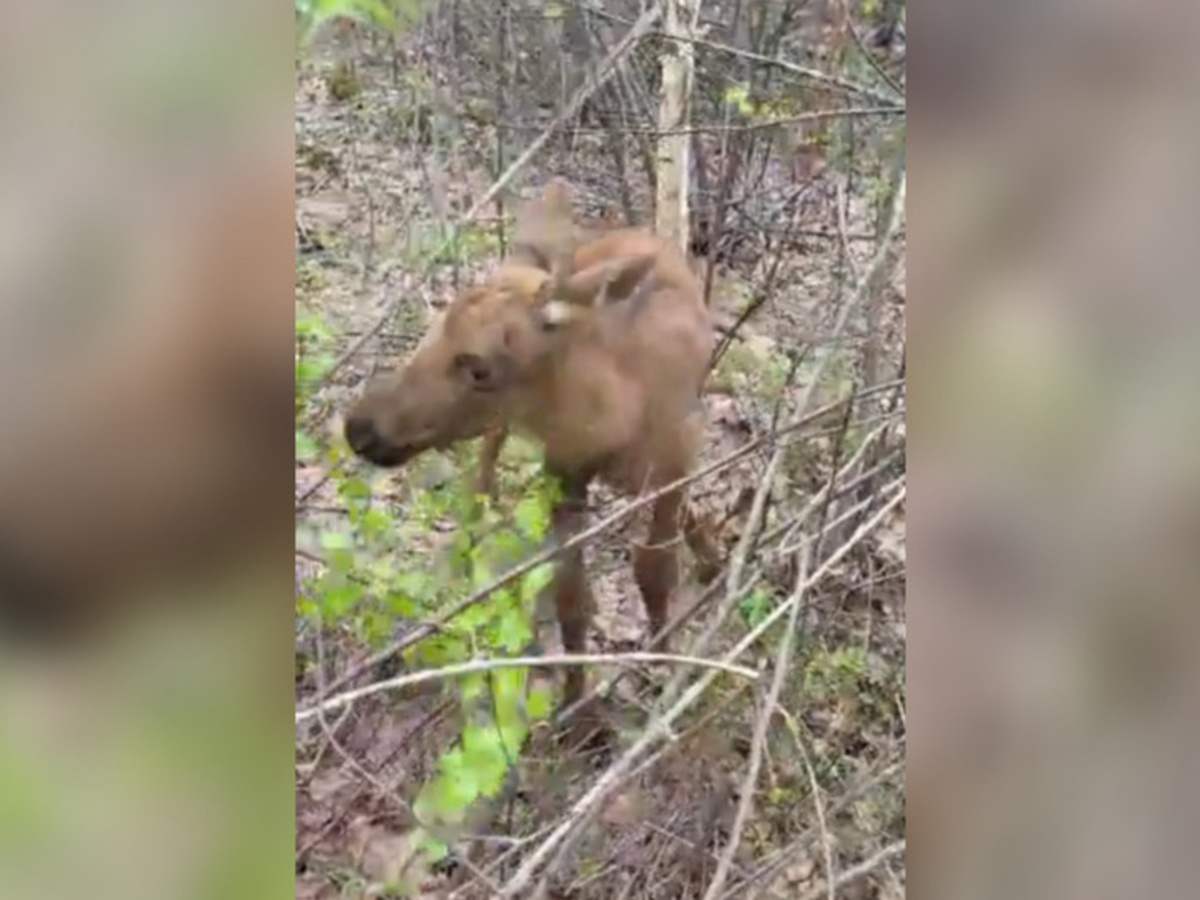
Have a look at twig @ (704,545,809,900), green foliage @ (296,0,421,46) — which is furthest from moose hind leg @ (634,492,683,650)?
green foliage @ (296,0,421,46)

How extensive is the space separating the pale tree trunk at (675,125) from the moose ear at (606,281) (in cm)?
4

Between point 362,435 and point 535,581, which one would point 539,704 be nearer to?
point 535,581

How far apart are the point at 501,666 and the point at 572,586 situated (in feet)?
0.32

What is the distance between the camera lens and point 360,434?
46.9 inches

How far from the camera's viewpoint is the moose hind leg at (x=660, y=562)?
4.19 feet

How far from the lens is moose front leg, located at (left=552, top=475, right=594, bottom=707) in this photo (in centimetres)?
127
